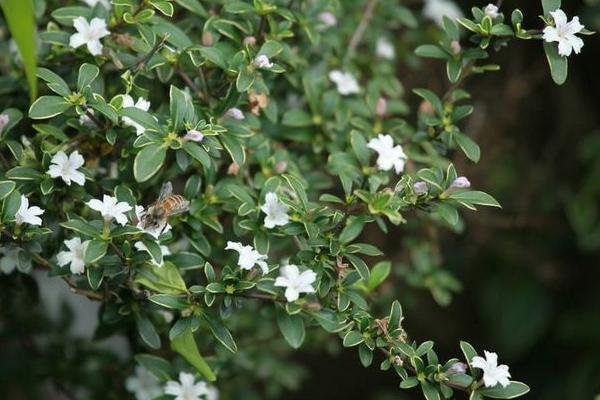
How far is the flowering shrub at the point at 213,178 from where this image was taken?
46.1 inches

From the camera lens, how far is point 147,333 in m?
1.28

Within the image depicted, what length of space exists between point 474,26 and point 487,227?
107 centimetres

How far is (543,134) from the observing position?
239 cm

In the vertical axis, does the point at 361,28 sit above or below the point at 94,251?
above

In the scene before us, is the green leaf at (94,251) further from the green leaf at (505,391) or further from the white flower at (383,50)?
the white flower at (383,50)

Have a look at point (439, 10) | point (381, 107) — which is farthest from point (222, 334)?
point (439, 10)

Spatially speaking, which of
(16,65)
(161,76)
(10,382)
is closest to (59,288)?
(10,382)

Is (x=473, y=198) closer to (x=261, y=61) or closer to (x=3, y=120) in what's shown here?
(x=261, y=61)

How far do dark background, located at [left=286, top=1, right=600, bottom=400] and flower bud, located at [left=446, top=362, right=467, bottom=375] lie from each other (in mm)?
992

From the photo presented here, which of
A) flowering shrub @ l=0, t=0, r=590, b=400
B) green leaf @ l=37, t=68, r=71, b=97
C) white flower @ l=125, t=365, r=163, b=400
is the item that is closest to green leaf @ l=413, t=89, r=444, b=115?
flowering shrub @ l=0, t=0, r=590, b=400

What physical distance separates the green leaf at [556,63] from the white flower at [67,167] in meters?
0.71

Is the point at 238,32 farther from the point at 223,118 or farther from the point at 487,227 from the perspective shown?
the point at 487,227

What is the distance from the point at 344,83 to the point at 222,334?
1.94 ft

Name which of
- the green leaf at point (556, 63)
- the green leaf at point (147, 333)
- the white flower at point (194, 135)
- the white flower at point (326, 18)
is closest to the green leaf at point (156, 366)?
the green leaf at point (147, 333)
